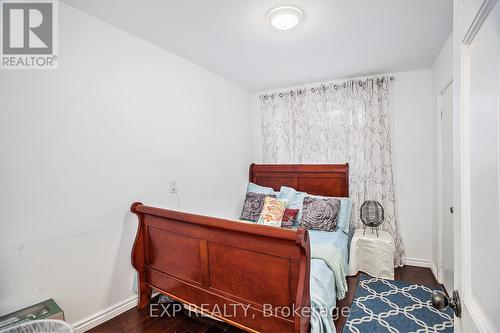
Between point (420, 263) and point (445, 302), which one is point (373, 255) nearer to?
point (420, 263)

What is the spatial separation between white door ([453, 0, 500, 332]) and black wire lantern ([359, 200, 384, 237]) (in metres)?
2.39

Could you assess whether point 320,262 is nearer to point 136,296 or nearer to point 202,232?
point 202,232

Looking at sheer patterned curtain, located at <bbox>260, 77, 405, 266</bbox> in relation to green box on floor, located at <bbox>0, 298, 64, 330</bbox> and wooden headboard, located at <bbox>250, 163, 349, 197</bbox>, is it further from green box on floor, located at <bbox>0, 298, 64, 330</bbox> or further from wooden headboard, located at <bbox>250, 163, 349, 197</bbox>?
green box on floor, located at <bbox>0, 298, 64, 330</bbox>

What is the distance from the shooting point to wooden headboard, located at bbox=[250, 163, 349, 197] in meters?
3.28

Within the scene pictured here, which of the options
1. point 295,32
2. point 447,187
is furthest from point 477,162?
point 447,187

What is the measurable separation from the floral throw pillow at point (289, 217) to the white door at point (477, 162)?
2236mm

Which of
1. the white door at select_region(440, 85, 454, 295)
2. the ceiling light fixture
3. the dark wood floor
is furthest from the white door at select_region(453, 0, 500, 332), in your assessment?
the white door at select_region(440, 85, 454, 295)

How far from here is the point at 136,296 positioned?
2287 mm

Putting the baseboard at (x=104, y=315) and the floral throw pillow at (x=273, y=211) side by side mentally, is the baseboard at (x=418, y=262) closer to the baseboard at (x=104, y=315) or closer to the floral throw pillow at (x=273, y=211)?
the floral throw pillow at (x=273, y=211)

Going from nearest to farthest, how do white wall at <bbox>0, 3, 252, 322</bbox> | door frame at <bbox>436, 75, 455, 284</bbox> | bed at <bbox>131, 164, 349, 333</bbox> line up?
bed at <bbox>131, 164, 349, 333</bbox>
white wall at <bbox>0, 3, 252, 322</bbox>
door frame at <bbox>436, 75, 455, 284</bbox>

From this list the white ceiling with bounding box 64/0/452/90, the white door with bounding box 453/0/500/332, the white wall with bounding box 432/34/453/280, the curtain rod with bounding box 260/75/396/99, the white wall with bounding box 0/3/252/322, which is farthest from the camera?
the curtain rod with bounding box 260/75/396/99

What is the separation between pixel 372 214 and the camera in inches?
122

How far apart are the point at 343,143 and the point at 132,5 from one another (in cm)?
276

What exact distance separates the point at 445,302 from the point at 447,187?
2190 mm
